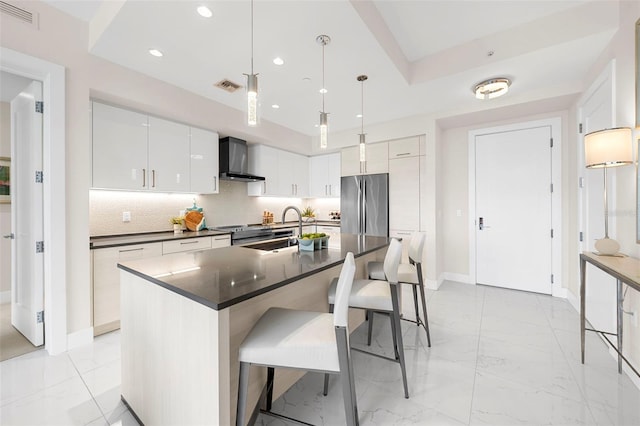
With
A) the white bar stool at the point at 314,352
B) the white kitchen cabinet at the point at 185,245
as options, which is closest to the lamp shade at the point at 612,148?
the white bar stool at the point at 314,352

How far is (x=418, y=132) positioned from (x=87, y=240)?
4285 mm

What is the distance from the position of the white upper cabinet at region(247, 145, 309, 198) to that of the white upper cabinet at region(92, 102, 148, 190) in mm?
1799

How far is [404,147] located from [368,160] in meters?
0.65

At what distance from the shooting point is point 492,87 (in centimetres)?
302

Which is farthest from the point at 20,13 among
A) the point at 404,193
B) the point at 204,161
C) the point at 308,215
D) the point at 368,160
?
the point at 308,215

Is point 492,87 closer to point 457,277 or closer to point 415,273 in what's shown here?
point 415,273

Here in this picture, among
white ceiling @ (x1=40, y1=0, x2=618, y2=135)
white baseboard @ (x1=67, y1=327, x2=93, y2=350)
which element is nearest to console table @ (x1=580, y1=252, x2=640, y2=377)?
white ceiling @ (x1=40, y1=0, x2=618, y2=135)

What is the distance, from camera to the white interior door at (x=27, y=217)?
2.30m

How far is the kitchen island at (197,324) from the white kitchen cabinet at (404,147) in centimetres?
307

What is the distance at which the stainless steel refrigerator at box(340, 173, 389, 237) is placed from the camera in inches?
178

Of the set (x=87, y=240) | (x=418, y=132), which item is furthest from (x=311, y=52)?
(x=87, y=240)

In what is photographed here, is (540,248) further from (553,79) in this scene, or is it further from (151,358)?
(151,358)

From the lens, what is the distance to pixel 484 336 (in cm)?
257

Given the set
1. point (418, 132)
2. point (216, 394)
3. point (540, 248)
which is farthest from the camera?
point (418, 132)
